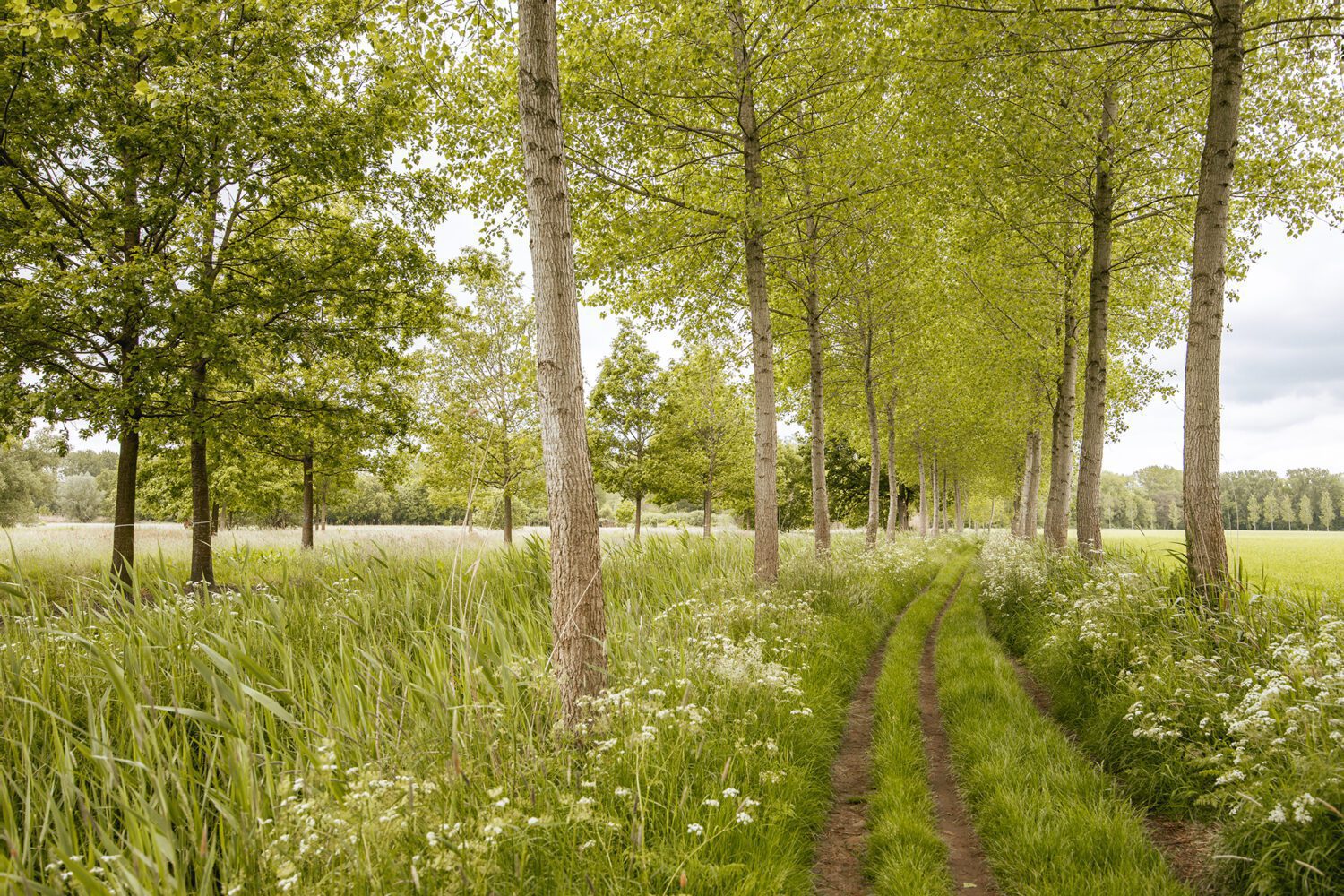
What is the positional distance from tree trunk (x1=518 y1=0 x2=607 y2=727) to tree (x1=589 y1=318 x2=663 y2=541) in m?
22.0

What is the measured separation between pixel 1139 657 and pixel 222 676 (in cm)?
790

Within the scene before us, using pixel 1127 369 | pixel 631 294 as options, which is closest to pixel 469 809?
pixel 631 294

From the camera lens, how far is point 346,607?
5.86 m

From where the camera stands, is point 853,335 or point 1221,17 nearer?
point 1221,17

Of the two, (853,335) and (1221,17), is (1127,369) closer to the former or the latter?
(853,335)

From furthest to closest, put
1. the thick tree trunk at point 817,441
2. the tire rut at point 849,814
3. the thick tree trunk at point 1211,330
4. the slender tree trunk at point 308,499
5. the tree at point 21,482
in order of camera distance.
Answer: the tree at point 21,482 < the slender tree trunk at point 308,499 < the thick tree trunk at point 817,441 < the thick tree trunk at point 1211,330 < the tire rut at point 849,814

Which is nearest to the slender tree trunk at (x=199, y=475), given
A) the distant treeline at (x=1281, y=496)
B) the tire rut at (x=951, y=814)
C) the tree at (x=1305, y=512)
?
the tire rut at (x=951, y=814)

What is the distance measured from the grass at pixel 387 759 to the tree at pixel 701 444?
20.4m

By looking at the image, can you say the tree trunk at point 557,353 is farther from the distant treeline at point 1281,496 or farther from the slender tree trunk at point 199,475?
the distant treeline at point 1281,496

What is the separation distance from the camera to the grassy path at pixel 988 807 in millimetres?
3445

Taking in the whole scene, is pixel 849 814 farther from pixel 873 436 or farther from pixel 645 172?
pixel 873 436

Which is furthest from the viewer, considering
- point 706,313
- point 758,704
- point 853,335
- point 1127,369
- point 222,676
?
point 1127,369

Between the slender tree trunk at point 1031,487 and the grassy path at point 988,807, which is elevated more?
the slender tree trunk at point 1031,487

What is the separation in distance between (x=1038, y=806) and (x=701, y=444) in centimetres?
2428
